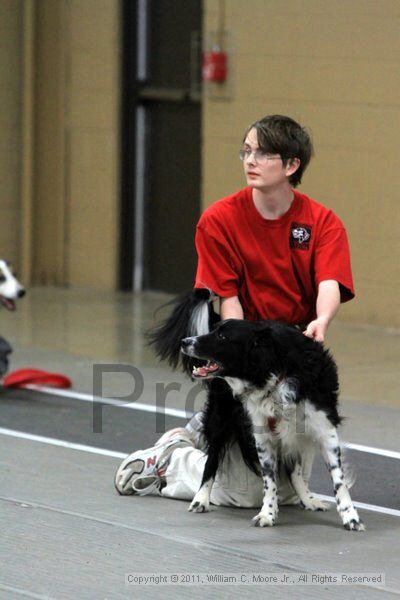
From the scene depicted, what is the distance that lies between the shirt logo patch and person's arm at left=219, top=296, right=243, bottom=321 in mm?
365

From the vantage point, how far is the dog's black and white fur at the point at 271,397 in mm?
5625

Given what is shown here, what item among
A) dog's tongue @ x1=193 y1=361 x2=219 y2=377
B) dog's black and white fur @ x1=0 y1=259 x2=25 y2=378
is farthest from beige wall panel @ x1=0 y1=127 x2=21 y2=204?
dog's tongue @ x1=193 y1=361 x2=219 y2=377

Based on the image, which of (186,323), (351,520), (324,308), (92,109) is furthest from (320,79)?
(351,520)

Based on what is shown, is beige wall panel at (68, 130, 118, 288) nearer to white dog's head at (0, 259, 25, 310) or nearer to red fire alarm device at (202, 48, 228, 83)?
red fire alarm device at (202, 48, 228, 83)

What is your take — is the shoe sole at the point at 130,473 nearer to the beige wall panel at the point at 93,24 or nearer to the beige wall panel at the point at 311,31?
the beige wall panel at the point at 311,31

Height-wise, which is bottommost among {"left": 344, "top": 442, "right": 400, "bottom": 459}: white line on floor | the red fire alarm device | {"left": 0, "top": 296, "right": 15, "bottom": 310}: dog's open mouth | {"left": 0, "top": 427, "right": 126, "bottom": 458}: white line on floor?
{"left": 0, "top": 427, "right": 126, "bottom": 458}: white line on floor

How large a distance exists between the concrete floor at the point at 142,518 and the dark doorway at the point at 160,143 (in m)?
3.88

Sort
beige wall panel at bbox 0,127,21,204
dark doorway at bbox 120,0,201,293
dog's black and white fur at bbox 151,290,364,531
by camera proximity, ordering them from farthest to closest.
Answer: beige wall panel at bbox 0,127,21,204, dark doorway at bbox 120,0,201,293, dog's black and white fur at bbox 151,290,364,531

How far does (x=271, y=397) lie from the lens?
565cm

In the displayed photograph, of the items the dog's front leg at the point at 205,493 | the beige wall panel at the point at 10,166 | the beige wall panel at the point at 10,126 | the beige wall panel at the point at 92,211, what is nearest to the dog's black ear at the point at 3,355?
the dog's front leg at the point at 205,493

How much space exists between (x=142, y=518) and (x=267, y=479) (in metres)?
0.62

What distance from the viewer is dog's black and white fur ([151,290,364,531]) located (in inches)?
221

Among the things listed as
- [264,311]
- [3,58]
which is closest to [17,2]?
[3,58]

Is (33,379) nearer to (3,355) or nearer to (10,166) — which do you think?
(3,355)
